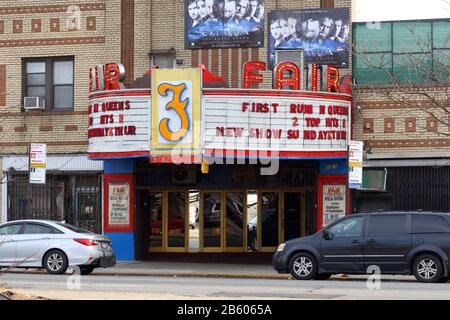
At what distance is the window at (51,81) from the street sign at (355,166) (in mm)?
11246

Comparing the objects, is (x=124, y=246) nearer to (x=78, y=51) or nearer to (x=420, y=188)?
(x=78, y=51)

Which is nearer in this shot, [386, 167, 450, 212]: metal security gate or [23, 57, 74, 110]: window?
[386, 167, 450, 212]: metal security gate

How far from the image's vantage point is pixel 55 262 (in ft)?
74.8

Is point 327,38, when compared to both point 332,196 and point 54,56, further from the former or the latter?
point 54,56

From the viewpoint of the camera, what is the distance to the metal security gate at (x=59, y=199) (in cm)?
2956

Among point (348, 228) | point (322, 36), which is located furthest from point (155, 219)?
point (348, 228)

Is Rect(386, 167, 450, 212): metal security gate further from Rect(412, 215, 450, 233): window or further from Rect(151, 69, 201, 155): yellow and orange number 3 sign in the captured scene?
Rect(412, 215, 450, 233): window

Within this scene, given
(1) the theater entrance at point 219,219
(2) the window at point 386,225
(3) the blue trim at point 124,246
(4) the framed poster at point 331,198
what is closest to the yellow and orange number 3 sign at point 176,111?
(3) the blue trim at point 124,246

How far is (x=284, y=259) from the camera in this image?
21109 mm

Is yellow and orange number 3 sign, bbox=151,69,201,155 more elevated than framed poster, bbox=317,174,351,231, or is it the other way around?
yellow and orange number 3 sign, bbox=151,69,201,155

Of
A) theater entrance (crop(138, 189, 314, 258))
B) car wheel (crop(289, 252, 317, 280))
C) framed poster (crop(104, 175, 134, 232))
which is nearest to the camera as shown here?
car wheel (crop(289, 252, 317, 280))

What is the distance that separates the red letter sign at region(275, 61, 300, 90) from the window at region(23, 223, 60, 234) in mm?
7892

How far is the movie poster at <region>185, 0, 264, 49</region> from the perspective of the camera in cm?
2830

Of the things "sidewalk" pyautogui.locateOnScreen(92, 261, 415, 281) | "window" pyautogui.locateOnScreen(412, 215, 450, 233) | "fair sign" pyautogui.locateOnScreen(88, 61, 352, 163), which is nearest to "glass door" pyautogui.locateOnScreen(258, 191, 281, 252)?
"sidewalk" pyautogui.locateOnScreen(92, 261, 415, 281)
